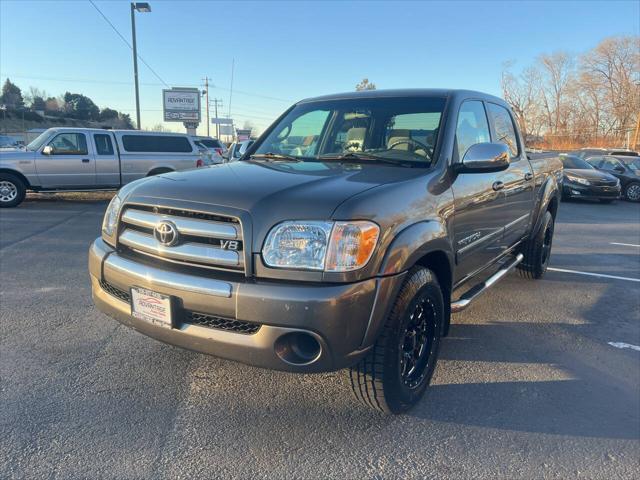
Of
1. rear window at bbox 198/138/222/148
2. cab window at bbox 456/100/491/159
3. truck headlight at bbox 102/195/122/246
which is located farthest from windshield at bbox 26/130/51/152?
rear window at bbox 198/138/222/148

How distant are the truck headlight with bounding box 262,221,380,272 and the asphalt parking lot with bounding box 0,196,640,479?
992mm

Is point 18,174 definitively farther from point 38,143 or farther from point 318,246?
point 318,246

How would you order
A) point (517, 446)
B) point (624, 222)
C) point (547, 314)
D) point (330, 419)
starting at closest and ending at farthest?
point (517, 446) → point (330, 419) → point (547, 314) → point (624, 222)

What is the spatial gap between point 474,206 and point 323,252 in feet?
5.36

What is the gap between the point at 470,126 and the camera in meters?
3.67

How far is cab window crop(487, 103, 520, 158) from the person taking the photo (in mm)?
4211

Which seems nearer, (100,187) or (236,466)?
(236,466)

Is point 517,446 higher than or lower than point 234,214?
lower

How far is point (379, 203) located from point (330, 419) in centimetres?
128

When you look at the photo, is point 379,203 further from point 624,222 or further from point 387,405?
point 624,222

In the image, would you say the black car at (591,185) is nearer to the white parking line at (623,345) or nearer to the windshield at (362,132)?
the white parking line at (623,345)

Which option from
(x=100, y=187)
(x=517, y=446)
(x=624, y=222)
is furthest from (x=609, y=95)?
(x=517, y=446)

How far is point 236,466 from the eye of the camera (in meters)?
2.27

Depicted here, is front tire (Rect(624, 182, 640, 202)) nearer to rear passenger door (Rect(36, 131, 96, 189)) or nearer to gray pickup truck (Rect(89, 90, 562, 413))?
gray pickup truck (Rect(89, 90, 562, 413))
